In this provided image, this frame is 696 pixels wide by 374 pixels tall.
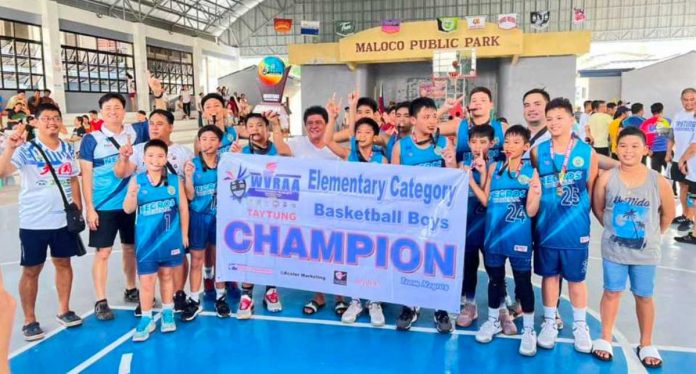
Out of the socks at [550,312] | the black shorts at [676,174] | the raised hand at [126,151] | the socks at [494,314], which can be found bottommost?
the socks at [494,314]

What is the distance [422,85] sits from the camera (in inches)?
677

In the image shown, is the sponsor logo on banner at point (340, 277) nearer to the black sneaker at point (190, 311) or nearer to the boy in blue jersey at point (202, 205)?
the boy in blue jersey at point (202, 205)

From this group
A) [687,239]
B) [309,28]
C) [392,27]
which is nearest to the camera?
[687,239]

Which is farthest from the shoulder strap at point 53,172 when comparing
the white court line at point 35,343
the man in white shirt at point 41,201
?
the white court line at point 35,343

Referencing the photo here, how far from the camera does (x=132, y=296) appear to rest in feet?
14.2

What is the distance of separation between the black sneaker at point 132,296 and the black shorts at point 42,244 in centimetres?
76

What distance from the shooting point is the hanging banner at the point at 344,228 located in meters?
3.52

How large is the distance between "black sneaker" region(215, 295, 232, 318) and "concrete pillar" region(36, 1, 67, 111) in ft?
54.7

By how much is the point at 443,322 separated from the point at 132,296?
2.53 metres

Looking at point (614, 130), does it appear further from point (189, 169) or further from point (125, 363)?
point (125, 363)

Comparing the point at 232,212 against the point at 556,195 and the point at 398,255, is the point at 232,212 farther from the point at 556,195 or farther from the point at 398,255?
the point at 556,195

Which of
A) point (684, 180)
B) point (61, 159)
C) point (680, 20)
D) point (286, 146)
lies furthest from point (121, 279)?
point (680, 20)

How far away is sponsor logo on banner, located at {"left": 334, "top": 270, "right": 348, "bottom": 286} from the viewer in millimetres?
3791

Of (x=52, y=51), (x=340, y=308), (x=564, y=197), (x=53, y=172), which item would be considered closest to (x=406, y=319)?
(x=340, y=308)
